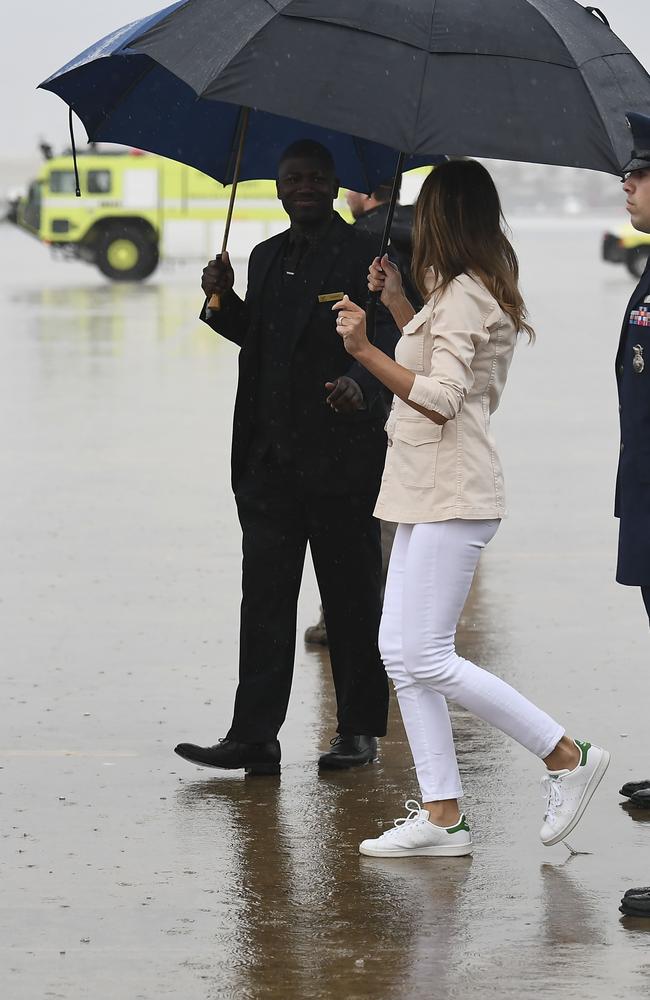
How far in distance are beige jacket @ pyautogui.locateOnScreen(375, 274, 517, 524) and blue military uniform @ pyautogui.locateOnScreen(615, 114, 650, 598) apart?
1.10 ft

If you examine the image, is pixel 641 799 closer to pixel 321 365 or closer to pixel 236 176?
pixel 321 365

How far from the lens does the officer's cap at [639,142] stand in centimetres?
445

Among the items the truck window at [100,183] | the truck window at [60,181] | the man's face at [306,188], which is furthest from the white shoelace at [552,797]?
the truck window at [60,181]

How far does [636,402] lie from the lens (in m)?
4.54

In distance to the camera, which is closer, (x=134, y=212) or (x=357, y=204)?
(x=357, y=204)

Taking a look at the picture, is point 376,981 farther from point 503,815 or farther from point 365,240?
point 365,240

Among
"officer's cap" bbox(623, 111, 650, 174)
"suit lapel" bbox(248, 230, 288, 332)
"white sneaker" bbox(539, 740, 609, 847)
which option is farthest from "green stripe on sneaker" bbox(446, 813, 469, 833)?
"officer's cap" bbox(623, 111, 650, 174)

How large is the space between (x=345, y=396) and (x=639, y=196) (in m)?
1.02

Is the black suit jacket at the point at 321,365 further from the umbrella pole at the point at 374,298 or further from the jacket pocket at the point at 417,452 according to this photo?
the jacket pocket at the point at 417,452

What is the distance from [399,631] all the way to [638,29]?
428ft

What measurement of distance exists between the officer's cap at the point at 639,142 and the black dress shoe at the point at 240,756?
209 cm

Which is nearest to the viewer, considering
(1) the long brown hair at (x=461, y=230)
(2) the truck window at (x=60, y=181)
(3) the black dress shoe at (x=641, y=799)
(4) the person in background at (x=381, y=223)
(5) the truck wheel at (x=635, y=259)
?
(1) the long brown hair at (x=461, y=230)

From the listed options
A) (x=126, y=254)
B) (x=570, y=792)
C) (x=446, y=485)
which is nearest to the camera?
(x=446, y=485)

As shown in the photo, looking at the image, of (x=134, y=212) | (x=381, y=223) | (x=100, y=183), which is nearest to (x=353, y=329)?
(x=381, y=223)
